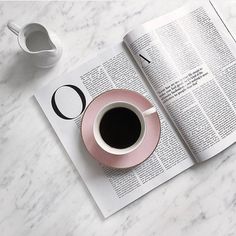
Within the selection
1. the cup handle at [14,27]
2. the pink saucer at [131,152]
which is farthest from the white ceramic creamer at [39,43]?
the pink saucer at [131,152]

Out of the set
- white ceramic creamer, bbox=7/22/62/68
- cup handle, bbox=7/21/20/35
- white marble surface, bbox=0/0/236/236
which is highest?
cup handle, bbox=7/21/20/35

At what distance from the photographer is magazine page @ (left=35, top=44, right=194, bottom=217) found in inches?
31.1

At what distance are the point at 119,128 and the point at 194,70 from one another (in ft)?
0.57

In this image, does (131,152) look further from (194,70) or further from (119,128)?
(194,70)

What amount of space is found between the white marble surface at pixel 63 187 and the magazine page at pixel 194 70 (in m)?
0.03

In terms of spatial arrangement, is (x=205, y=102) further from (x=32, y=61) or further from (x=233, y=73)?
(x=32, y=61)

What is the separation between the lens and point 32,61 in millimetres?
802

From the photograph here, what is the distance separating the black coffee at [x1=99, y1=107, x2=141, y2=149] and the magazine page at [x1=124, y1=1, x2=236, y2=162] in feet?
0.26

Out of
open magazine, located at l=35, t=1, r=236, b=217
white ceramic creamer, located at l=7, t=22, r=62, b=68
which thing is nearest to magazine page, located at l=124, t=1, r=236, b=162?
open magazine, located at l=35, t=1, r=236, b=217

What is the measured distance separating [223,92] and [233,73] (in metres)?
0.04

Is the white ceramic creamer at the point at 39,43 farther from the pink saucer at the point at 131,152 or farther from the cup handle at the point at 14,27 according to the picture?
the pink saucer at the point at 131,152

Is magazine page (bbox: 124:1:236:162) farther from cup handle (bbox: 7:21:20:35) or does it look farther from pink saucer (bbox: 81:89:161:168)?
cup handle (bbox: 7:21:20:35)

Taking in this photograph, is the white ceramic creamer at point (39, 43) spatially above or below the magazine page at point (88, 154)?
above

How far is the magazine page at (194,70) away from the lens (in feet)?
→ 2.62
